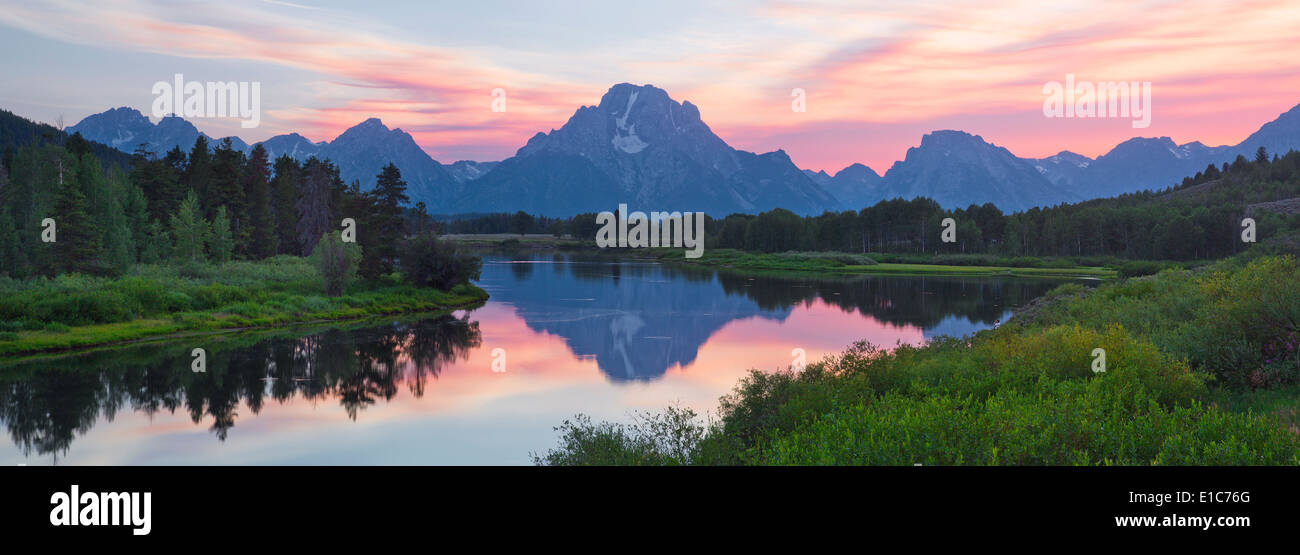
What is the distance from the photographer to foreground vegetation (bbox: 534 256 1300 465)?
38.2 feet

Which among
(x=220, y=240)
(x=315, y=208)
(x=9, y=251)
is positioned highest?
(x=315, y=208)

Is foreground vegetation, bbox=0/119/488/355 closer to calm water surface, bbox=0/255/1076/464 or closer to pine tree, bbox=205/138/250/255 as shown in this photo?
pine tree, bbox=205/138/250/255

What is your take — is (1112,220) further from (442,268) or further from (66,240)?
(66,240)

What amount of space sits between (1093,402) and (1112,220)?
158m

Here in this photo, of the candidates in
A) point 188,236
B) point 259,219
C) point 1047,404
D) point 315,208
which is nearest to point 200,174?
point 259,219

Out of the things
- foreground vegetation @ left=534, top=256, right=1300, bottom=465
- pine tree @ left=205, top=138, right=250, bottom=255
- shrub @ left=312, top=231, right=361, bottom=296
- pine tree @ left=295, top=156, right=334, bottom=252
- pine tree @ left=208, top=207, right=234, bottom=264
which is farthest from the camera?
pine tree @ left=295, top=156, right=334, bottom=252

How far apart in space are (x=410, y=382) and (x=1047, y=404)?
27131 millimetres

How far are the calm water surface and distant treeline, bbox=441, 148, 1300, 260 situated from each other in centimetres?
9034

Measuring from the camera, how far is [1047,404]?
14.5 meters

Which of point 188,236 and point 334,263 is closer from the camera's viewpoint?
point 334,263

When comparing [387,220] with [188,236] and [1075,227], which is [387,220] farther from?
[1075,227]

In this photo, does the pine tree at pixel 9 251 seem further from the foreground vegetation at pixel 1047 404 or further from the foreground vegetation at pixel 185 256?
the foreground vegetation at pixel 1047 404

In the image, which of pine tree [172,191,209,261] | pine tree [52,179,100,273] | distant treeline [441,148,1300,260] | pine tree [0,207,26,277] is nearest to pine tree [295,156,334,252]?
pine tree [172,191,209,261]
